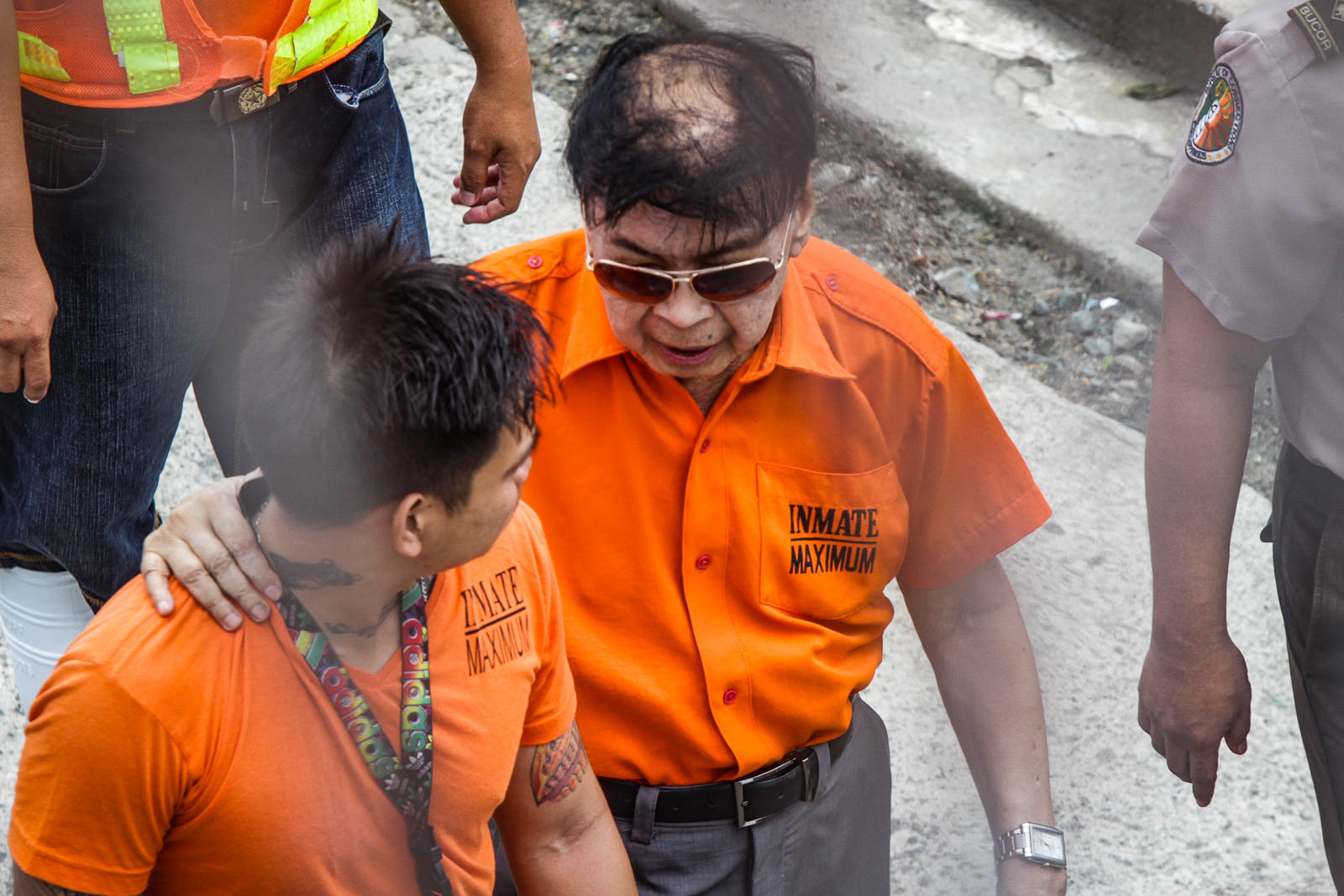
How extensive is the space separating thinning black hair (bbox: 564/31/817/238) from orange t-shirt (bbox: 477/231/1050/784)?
7.5 inches

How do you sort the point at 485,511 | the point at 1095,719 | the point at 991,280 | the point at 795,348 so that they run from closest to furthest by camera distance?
1. the point at 485,511
2. the point at 795,348
3. the point at 1095,719
4. the point at 991,280

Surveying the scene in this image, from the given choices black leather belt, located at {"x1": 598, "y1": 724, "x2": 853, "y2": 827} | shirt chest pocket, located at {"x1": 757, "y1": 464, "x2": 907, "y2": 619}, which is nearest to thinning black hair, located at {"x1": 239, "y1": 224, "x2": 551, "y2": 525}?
shirt chest pocket, located at {"x1": 757, "y1": 464, "x2": 907, "y2": 619}

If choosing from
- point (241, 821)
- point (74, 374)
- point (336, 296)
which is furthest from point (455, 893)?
point (74, 374)

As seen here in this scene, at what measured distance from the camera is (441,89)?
352cm

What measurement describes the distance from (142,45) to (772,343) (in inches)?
31.3

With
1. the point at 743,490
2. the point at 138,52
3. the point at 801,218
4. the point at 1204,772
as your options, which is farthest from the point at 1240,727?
the point at 138,52

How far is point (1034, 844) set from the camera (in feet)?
5.57

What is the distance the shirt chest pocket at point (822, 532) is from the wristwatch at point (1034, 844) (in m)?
0.38

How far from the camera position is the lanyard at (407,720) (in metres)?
1.16

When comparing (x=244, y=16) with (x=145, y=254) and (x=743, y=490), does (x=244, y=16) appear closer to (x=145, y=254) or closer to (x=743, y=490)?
(x=145, y=254)

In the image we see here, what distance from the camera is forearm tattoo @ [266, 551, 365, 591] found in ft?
3.81

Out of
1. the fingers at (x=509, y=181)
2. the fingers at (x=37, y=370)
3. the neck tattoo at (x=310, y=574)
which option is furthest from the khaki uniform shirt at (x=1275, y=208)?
the fingers at (x=37, y=370)

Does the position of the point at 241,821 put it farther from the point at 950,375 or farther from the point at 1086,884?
the point at 1086,884

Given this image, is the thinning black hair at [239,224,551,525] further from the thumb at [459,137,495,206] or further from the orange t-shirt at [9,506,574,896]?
the thumb at [459,137,495,206]
